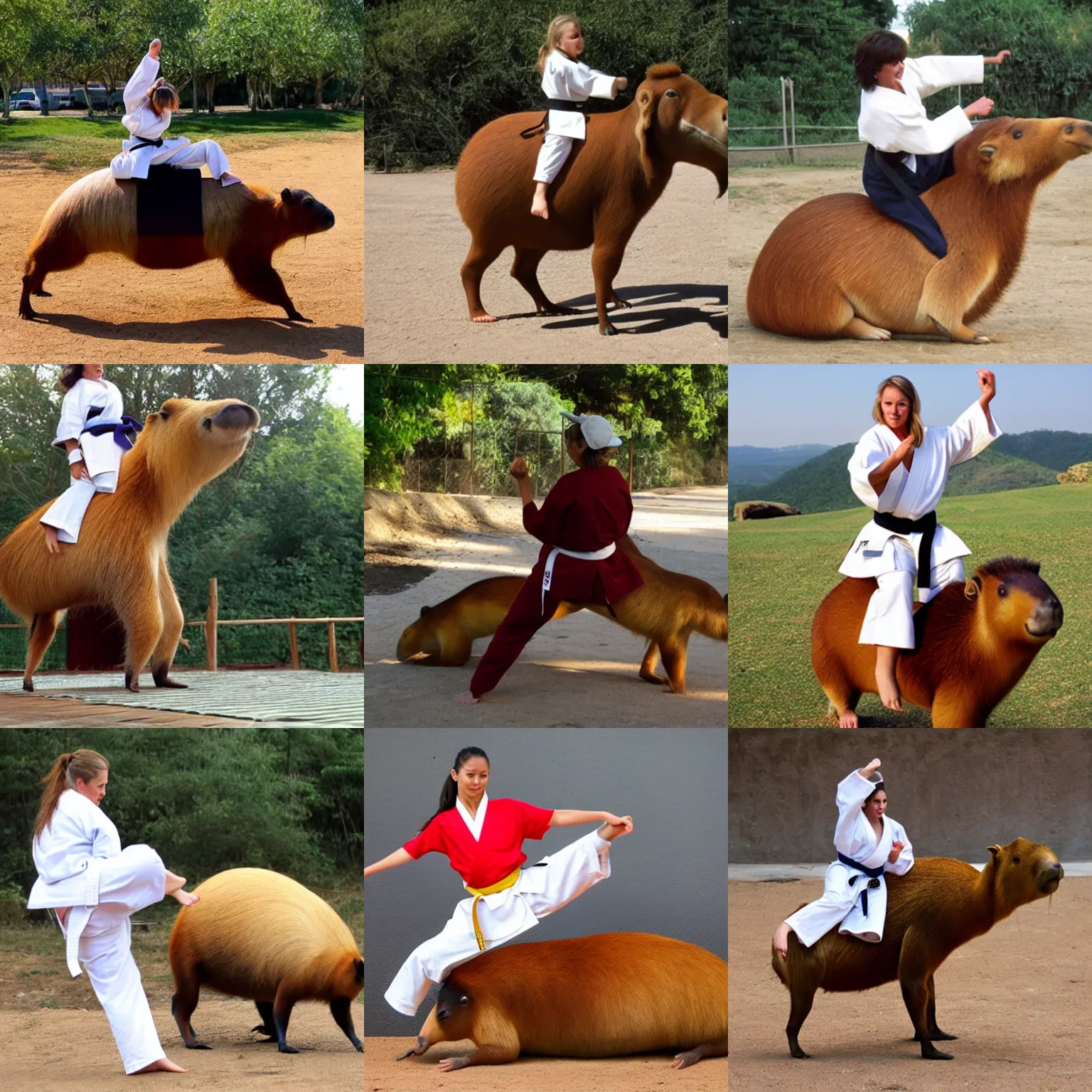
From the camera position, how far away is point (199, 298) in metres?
9.68

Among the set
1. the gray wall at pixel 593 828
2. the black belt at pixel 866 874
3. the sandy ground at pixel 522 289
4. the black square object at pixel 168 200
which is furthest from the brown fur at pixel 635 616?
the black square object at pixel 168 200

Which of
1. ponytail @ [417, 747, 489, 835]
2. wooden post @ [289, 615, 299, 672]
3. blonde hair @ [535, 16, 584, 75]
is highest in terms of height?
blonde hair @ [535, 16, 584, 75]

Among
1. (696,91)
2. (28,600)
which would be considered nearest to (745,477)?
(696,91)

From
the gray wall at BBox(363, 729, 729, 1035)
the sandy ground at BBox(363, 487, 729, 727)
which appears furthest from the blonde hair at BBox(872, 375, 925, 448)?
the gray wall at BBox(363, 729, 729, 1035)

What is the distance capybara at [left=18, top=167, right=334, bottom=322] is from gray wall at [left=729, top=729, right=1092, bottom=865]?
585cm

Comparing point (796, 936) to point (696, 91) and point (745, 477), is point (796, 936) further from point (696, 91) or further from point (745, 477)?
point (696, 91)

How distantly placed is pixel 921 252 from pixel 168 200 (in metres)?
4.76

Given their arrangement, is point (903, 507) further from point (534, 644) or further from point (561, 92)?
point (561, 92)

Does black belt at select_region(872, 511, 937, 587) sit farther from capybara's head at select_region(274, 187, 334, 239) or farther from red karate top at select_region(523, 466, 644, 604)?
capybara's head at select_region(274, 187, 334, 239)

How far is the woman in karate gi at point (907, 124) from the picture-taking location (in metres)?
9.23

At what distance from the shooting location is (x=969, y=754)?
1291 cm

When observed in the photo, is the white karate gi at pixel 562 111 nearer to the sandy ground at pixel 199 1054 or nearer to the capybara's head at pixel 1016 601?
the capybara's head at pixel 1016 601

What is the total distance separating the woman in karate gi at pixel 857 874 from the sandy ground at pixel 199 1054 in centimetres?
263

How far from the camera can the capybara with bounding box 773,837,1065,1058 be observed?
25.5ft
